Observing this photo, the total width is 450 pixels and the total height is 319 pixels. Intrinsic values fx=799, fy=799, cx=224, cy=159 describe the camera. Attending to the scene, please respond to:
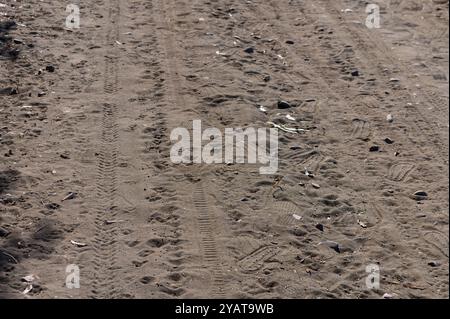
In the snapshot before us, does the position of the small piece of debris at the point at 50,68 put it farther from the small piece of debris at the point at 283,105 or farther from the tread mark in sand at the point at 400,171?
the tread mark in sand at the point at 400,171

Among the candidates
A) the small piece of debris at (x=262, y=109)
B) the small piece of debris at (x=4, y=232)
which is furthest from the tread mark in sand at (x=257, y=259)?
the small piece of debris at (x=262, y=109)

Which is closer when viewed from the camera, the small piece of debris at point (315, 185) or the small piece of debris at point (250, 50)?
the small piece of debris at point (315, 185)

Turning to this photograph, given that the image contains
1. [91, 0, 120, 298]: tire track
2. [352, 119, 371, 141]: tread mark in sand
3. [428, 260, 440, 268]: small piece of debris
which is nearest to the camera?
[91, 0, 120, 298]: tire track

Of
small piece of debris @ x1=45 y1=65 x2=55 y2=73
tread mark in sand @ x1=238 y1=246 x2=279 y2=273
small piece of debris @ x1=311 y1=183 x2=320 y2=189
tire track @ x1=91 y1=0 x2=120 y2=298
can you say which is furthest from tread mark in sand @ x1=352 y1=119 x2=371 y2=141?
small piece of debris @ x1=45 y1=65 x2=55 y2=73

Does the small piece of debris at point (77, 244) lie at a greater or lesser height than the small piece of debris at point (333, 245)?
greater

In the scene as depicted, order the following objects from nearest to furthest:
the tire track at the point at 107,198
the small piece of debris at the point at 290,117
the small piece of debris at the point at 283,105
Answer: the tire track at the point at 107,198
the small piece of debris at the point at 290,117
the small piece of debris at the point at 283,105

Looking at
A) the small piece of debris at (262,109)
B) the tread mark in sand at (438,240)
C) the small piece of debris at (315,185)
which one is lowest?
the tread mark in sand at (438,240)

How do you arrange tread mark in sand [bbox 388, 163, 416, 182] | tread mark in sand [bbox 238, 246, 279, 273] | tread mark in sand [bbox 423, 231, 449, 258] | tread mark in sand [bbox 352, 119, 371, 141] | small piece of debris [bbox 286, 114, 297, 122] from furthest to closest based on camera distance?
small piece of debris [bbox 286, 114, 297, 122]
tread mark in sand [bbox 352, 119, 371, 141]
tread mark in sand [bbox 388, 163, 416, 182]
tread mark in sand [bbox 423, 231, 449, 258]
tread mark in sand [bbox 238, 246, 279, 273]

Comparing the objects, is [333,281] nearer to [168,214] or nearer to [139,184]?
[168,214]

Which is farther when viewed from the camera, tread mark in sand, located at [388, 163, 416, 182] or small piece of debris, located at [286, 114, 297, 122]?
small piece of debris, located at [286, 114, 297, 122]

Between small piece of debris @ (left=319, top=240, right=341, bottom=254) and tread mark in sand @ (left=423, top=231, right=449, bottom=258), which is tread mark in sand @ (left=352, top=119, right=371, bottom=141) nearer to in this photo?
tread mark in sand @ (left=423, top=231, right=449, bottom=258)
